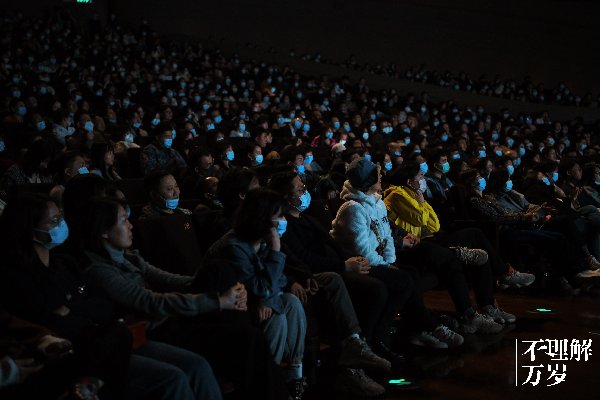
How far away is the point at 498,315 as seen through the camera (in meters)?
4.91

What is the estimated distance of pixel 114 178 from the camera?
6.20m

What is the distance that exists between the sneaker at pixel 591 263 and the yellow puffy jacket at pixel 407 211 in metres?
1.82

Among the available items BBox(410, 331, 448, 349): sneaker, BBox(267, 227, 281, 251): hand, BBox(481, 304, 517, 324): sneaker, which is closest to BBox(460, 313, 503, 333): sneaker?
BBox(481, 304, 517, 324): sneaker

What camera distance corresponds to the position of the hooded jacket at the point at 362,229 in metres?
4.29

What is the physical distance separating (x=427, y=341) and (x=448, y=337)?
0.14 meters

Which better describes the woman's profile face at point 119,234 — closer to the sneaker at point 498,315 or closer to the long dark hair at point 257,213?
A: the long dark hair at point 257,213

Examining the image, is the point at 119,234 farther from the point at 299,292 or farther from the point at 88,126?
the point at 88,126

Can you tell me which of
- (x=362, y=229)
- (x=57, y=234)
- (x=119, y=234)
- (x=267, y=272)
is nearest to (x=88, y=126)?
(x=362, y=229)

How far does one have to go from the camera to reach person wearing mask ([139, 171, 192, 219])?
13.9 ft

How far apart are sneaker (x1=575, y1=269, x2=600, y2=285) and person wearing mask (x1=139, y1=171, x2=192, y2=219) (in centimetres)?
359

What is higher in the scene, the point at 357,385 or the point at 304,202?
the point at 304,202

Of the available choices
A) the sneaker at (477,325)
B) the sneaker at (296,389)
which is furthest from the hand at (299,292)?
the sneaker at (477,325)

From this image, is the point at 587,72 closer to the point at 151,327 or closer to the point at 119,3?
the point at 119,3

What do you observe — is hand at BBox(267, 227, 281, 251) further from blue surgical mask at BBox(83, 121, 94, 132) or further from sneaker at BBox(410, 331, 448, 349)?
blue surgical mask at BBox(83, 121, 94, 132)
